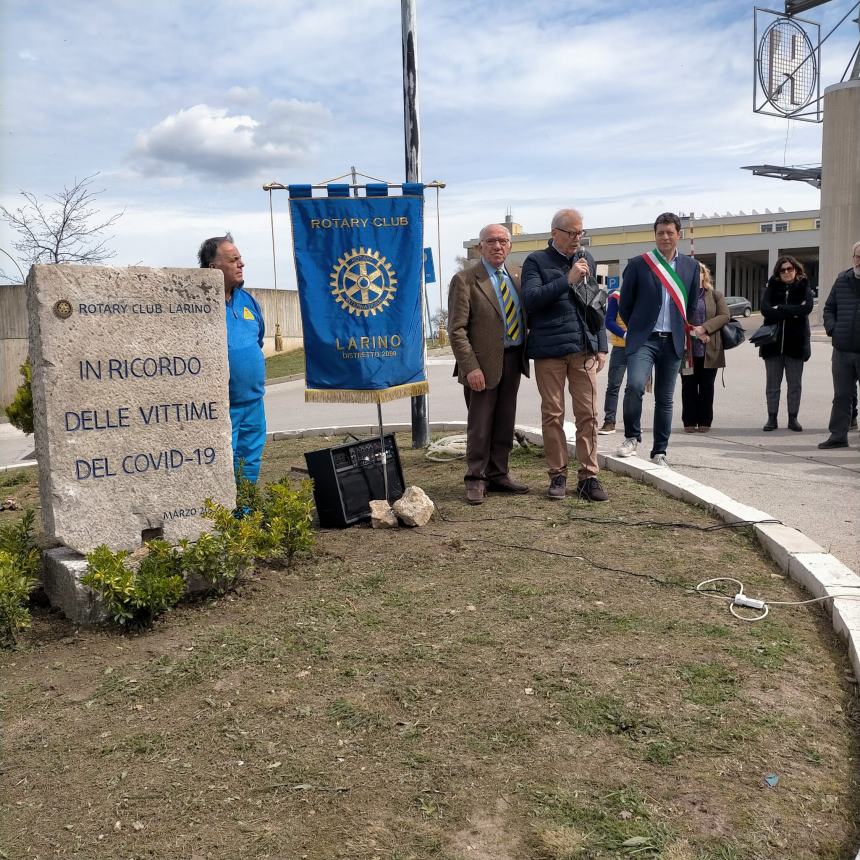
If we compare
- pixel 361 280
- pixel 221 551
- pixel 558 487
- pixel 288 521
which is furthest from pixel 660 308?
pixel 221 551

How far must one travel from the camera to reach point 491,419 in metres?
6.39

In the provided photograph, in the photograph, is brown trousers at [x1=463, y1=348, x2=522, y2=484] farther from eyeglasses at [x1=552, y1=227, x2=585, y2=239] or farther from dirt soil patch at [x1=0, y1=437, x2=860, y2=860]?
dirt soil patch at [x1=0, y1=437, x2=860, y2=860]

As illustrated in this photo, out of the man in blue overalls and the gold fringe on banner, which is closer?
the man in blue overalls

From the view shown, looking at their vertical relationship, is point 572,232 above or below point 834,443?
above

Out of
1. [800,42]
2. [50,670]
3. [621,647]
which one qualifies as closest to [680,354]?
[621,647]

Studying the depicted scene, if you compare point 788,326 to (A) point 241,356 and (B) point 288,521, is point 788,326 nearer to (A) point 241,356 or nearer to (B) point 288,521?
(A) point 241,356

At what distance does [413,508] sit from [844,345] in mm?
5353

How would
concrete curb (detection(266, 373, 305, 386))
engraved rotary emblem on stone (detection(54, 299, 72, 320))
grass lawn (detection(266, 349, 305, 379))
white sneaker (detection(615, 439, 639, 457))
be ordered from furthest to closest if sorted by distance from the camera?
grass lawn (detection(266, 349, 305, 379)) < concrete curb (detection(266, 373, 305, 386)) < white sneaker (detection(615, 439, 639, 457)) < engraved rotary emblem on stone (detection(54, 299, 72, 320))

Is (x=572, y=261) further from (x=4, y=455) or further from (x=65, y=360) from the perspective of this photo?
(x=4, y=455)

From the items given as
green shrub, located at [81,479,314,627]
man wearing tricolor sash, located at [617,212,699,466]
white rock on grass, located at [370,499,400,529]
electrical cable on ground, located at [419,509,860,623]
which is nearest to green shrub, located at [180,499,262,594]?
green shrub, located at [81,479,314,627]

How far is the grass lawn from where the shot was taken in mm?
23156

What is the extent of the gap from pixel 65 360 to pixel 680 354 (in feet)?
16.2

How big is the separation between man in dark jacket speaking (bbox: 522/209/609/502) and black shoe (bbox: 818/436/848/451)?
346 centimetres

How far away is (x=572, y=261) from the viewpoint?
6195mm
